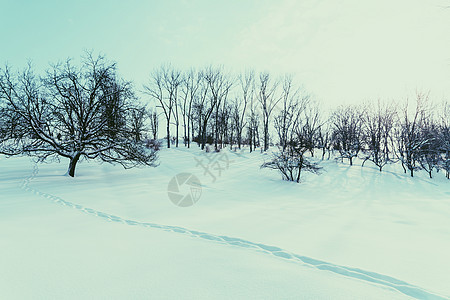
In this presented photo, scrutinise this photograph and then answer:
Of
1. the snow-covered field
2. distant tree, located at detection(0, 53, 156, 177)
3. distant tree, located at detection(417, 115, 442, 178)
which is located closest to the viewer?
the snow-covered field

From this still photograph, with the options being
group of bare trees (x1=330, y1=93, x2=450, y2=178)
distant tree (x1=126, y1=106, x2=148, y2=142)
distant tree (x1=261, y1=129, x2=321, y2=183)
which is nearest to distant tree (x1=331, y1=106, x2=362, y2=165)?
group of bare trees (x1=330, y1=93, x2=450, y2=178)

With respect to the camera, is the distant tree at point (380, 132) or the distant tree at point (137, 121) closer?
the distant tree at point (137, 121)

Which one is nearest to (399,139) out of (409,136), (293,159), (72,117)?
(409,136)

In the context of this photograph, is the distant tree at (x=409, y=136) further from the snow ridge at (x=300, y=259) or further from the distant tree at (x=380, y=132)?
the snow ridge at (x=300, y=259)

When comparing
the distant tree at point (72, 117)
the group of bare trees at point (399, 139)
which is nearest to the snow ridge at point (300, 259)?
the distant tree at point (72, 117)

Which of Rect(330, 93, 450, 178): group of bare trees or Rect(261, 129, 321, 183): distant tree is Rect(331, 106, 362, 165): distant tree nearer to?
Rect(330, 93, 450, 178): group of bare trees

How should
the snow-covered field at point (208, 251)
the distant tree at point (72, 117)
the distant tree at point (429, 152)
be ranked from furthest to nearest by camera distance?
the distant tree at point (429, 152) < the distant tree at point (72, 117) < the snow-covered field at point (208, 251)

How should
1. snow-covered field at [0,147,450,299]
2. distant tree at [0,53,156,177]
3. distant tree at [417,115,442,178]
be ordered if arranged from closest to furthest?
snow-covered field at [0,147,450,299]
distant tree at [0,53,156,177]
distant tree at [417,115,442,178]

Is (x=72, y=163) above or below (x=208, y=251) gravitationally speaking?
above

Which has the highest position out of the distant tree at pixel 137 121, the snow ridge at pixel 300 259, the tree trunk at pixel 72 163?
the distant tree at pixel 137 121

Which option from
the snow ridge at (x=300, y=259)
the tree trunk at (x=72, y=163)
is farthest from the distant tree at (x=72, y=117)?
the snow ridge at (x=300, y=259)

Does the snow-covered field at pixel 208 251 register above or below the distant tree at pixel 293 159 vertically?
below

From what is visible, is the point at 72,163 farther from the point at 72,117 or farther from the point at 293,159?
the point at 293,159

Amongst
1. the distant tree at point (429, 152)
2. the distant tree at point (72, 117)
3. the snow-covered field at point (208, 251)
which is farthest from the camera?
the distant tree at point (429, 152)
